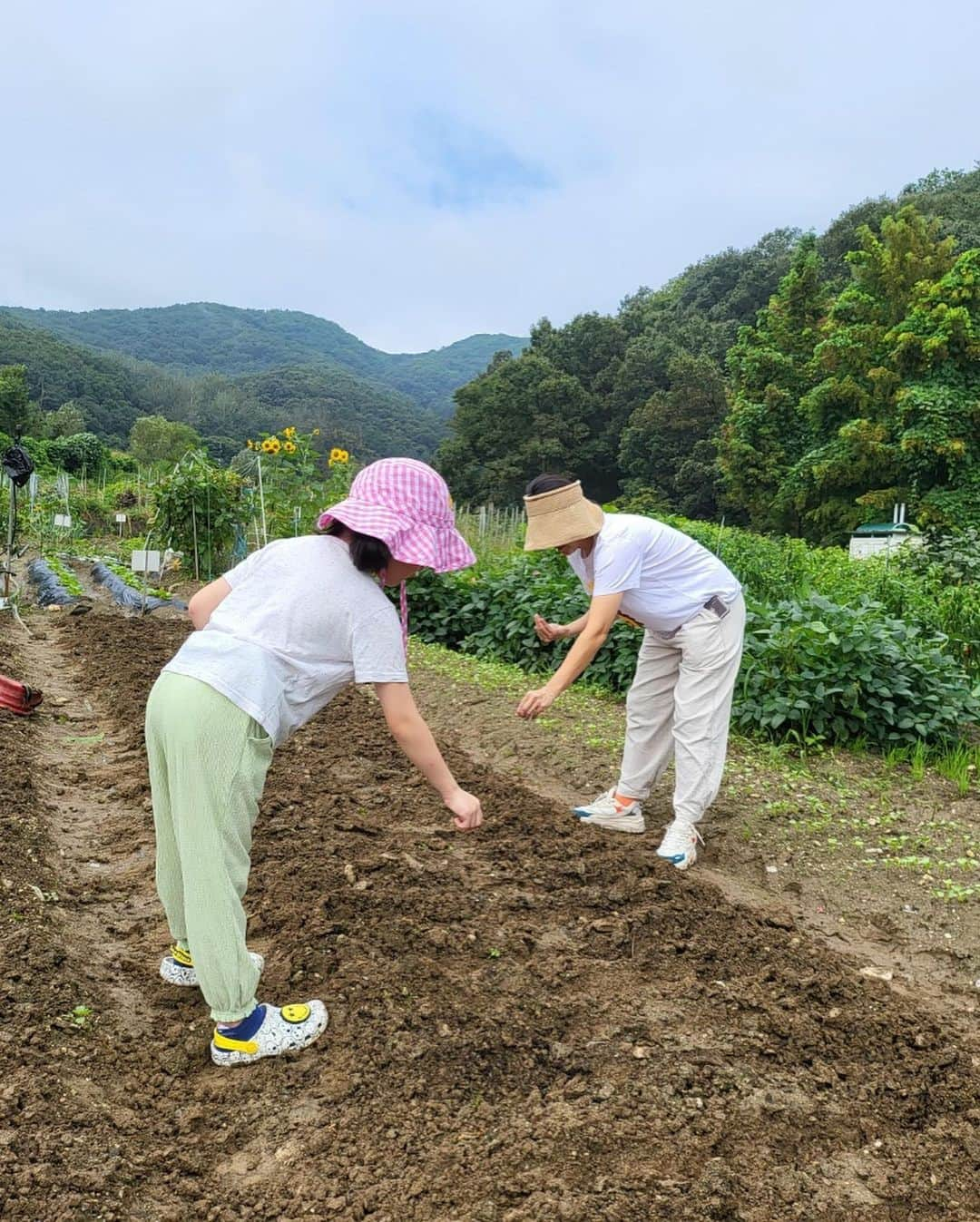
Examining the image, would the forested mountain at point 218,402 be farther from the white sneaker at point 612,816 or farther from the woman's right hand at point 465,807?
the woman's right hand at point 465,807

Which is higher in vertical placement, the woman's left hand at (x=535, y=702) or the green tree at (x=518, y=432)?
the green tree at (x=518, y=432)

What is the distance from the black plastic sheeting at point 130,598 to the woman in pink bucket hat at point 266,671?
8.17 metres

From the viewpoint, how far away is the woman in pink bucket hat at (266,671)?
1.97 meters

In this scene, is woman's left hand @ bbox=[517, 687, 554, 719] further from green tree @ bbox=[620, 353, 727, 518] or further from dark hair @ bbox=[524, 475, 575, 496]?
green tree @ bbox=[620, 353, 727, 518]

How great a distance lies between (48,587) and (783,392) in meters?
19.9

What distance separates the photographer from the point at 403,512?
2000mm

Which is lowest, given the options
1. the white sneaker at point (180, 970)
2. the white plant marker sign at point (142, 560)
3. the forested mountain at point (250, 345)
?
the white sneaker at point (180, 970)

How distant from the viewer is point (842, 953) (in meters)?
2.94

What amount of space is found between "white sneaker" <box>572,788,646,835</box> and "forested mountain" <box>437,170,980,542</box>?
18.9m

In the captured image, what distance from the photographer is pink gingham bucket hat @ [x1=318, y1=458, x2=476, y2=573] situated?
1.97 m

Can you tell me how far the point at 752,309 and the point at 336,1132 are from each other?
42.9 metres

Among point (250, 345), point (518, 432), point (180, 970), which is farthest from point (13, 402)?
point (250, 345)

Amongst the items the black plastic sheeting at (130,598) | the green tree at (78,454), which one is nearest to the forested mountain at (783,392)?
the green tree at (78,454)

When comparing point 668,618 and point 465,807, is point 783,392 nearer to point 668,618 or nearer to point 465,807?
point 668,618
